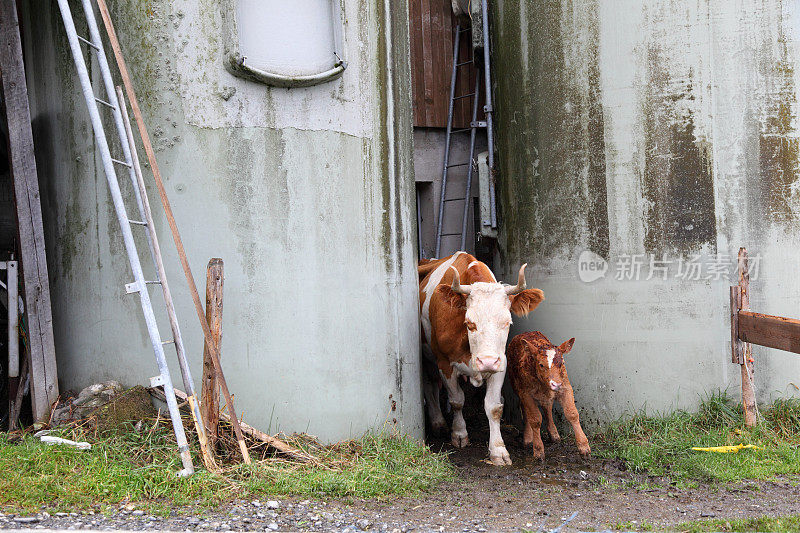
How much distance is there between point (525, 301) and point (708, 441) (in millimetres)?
2023

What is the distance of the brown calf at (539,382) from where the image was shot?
283 inches

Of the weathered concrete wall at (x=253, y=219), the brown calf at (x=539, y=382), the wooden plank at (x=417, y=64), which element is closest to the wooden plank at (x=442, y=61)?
the wooden plank at (x=417, y=64)

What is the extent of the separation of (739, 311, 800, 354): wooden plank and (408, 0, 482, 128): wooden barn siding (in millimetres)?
5614

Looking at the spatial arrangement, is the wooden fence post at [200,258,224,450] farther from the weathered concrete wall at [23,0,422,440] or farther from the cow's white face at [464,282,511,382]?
the cow's white face at [464,282,511,382]

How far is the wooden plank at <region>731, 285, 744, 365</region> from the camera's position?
7.37 meters

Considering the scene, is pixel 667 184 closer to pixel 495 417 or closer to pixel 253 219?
pixel 495 417

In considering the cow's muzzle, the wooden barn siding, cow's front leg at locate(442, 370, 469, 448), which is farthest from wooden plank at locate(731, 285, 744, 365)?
the wooden barn siding

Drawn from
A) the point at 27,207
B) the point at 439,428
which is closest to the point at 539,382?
the point at 439,428

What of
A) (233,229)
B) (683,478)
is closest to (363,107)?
(233,229)

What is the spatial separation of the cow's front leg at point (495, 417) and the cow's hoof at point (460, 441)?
0.69m

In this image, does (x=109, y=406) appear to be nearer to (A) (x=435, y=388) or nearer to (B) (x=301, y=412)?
(B) (x=301, y=412)

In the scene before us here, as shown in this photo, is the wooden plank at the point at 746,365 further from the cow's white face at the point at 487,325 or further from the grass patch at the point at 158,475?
the grass patch at the point at 158,475

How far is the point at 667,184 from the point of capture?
8016 millimetres

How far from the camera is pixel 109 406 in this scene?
6.54 metres
